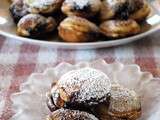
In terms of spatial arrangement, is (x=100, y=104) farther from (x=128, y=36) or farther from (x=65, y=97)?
(x=128, y=36)

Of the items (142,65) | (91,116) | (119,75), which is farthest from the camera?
(142,65)

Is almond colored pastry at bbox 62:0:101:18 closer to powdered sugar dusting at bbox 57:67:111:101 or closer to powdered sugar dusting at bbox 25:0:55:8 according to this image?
powdered sugar dusting at bbox 25:0:55:8

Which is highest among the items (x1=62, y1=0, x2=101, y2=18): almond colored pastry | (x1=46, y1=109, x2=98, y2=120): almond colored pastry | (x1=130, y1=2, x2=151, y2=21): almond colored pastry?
(x1=130, y1=2, x2=151, y2=21): almond colored pastry

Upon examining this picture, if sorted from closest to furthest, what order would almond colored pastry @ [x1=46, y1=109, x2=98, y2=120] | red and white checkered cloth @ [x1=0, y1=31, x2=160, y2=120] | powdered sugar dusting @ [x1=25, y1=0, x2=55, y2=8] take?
almond colored pastry @ [x1=46, y1=109, x2=98, y2=120] → red and white checkered cloth @ [x1=0, y1=31, x2=160, y2=120] → powdered sugar dusting @ [x1=25, y1=0, x2=55, y2=8]

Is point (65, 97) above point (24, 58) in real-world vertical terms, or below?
above

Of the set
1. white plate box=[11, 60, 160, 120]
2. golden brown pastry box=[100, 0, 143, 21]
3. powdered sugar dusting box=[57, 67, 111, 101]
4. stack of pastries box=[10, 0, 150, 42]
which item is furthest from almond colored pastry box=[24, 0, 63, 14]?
powdered sugar dusting box=[57, 67, 111, 101]

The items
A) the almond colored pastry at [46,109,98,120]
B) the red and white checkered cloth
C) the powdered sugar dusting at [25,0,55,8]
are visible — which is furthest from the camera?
the powdered sugar dusting at [25,0,55,8]

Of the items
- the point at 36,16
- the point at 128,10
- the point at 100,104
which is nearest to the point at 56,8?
the point at 36,16
